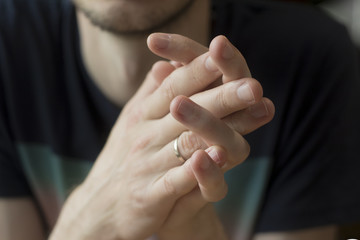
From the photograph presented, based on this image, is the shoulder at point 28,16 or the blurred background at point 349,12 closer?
the shoulder at point 28,16

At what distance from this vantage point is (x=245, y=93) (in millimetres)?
295

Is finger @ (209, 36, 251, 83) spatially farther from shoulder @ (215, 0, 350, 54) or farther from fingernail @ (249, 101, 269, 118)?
shoulder @ (215, 0, 350, 54)

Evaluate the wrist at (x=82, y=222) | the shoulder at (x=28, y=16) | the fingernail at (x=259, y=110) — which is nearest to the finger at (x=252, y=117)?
the fingernail at (x=259, y=110)

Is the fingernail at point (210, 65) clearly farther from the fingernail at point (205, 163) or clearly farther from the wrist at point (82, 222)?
the wrist at point (82, 222)

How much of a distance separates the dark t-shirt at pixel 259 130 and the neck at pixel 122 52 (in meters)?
0.02

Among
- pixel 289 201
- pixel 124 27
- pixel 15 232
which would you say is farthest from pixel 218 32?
pixel 15 232

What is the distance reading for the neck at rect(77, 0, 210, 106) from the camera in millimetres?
509

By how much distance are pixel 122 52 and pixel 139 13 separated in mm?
61

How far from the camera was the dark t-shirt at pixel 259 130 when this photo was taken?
0.54 meters

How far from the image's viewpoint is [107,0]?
49cm

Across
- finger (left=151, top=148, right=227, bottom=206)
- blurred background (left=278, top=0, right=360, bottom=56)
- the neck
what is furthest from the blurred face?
blurred background (left=278, top=0, right=360, bottom=56)

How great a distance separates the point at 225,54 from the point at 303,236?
13.3 inches

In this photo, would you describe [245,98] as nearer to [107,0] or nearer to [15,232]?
[107,0]

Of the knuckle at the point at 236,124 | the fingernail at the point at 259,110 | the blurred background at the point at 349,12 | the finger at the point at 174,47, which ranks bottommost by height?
the blurred background at the point at 349,12
